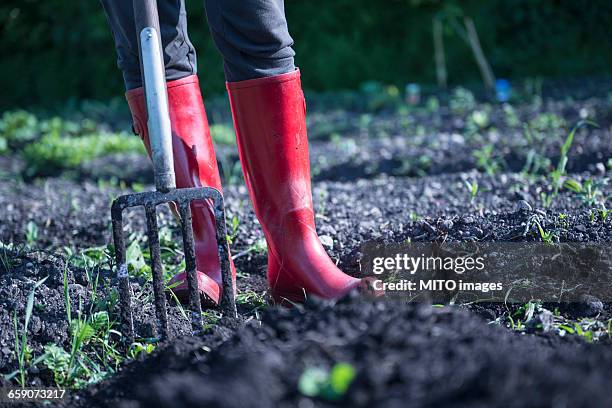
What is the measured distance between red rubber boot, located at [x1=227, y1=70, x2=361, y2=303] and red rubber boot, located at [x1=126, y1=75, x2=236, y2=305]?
0.16 metres

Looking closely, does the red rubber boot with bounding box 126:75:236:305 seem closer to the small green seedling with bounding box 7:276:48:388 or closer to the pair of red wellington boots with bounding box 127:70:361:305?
the pair of red wellington boots with bounding box 127:70:361:305

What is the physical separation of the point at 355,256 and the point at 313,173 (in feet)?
6.29

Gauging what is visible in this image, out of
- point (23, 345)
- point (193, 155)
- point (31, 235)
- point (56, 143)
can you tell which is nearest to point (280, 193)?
point (193, 155)

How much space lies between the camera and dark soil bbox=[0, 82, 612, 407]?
110 centimetres

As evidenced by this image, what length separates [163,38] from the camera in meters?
2.06

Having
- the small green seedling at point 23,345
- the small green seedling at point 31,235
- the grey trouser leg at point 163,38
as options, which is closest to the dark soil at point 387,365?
the small green seedling at point 23,345

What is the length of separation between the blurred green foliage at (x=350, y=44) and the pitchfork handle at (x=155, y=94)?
5344mm

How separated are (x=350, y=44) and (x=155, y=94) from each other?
561cm

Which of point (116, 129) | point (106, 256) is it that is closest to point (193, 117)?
point (106, 256)

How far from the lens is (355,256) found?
7.11 ft

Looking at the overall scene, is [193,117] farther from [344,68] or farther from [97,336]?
[344,68]

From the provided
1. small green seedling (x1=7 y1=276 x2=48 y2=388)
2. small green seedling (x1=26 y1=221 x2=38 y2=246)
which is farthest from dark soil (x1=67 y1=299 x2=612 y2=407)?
small green seedling (x1=26 y1=221 x2=38 y2=246)

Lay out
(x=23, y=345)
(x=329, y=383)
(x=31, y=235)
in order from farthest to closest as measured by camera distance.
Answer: (x=31, y=235) < (x=23, y=345) < (x=329, y=383)

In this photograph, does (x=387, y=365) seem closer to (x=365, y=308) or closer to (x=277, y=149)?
(x=365, y=308)
